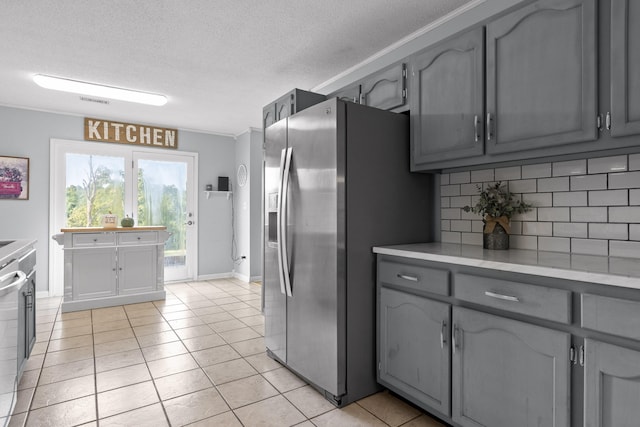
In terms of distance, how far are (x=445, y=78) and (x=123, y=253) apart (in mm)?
4082

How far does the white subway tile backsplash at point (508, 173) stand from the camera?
7.00 feet

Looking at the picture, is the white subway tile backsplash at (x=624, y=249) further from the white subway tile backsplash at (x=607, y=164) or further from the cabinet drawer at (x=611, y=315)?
the cabinet drawer at (x=611, y=315)

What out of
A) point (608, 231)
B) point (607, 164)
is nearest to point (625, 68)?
point (607, 164)

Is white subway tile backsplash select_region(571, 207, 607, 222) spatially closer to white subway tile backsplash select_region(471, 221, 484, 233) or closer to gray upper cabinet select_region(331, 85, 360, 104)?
white subway tile backsplash select_region(471, 221, 484, 233)

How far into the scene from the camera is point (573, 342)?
4.28 ft

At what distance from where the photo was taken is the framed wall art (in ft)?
14.6

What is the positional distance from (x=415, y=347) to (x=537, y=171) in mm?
1223

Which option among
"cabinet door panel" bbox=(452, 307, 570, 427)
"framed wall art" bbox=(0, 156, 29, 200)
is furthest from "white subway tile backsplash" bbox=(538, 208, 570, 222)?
"framed wall art" bbox=(0, 156, 29, 200)

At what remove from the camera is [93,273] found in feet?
13.7

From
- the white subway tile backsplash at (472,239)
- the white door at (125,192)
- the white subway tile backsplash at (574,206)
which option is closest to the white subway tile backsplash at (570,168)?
the white subway tile backsplash at (574,206)

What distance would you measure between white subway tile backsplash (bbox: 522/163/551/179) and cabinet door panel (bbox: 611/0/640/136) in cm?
54

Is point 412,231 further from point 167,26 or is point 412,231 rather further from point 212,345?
point 167,26

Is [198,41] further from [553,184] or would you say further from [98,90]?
[553,184]

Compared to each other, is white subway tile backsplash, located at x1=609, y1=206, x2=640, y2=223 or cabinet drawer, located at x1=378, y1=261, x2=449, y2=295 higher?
white subway tile backsplash, located at x1=609, y1=206, x2=640, y2=223
